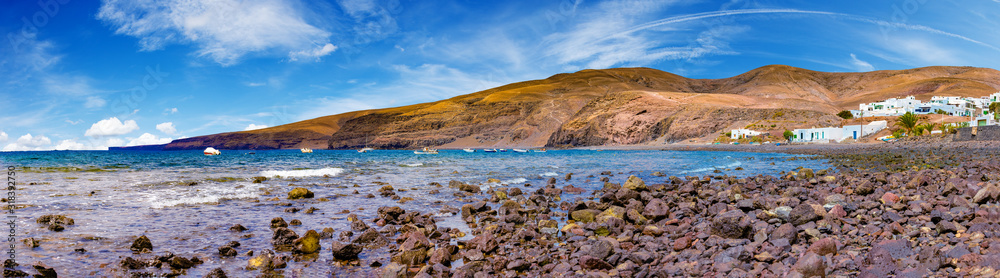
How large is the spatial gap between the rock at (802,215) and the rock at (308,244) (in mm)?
9013

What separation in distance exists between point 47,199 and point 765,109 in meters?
158

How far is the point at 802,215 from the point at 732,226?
A: 5.57 ft

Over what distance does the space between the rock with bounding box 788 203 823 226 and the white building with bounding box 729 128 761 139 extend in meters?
119

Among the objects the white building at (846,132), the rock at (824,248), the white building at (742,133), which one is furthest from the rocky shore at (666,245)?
the white building at (742,133)

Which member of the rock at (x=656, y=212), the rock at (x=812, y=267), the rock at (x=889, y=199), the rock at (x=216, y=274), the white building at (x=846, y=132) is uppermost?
the white building at (x=846, y=132)

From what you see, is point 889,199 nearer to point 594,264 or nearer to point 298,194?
point 594,264

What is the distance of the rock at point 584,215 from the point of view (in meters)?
11.3

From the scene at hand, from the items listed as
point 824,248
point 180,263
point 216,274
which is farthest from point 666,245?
point 180,263

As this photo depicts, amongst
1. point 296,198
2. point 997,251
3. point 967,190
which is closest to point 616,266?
point 997,251

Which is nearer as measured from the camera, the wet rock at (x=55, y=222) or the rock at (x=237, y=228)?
the wet rock at (x=55, y=222)

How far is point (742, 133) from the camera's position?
11838cm

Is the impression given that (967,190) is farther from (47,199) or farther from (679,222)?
(47,199)

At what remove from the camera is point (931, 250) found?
584cm

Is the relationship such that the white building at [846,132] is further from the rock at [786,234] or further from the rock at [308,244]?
the rock at [308,244]
